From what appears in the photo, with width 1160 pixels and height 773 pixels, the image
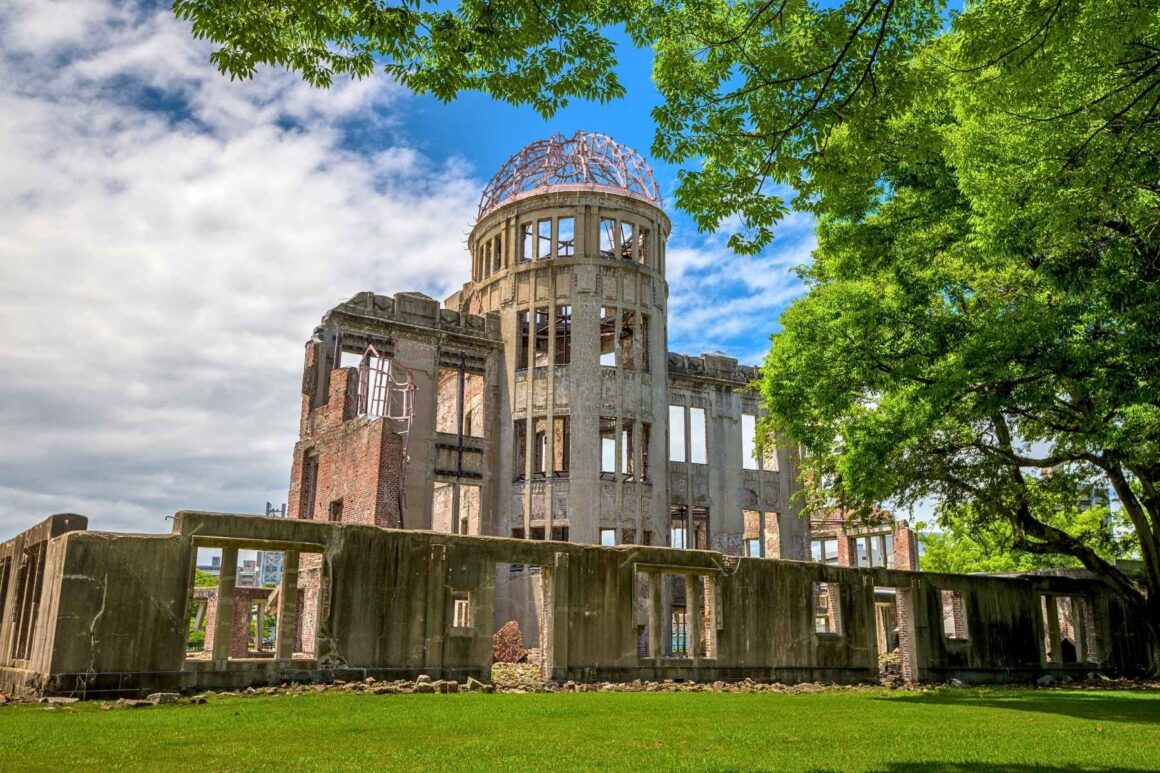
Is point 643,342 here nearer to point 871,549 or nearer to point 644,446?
point 644,446

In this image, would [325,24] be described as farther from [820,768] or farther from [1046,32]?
[820,768]

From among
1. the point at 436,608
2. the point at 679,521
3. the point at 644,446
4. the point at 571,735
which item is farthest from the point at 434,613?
the point at 679,521

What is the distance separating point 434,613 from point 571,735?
22.8 feet

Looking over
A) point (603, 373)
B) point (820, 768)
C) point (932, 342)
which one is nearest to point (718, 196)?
point (820, 768)

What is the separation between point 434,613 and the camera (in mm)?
16438

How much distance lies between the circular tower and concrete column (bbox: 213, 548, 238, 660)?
15.6 m

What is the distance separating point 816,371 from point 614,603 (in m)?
5.85

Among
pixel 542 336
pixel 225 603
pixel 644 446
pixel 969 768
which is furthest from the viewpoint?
pixel 542 336

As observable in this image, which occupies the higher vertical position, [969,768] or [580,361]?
[580,361]

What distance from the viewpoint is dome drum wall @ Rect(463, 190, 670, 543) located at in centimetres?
3128

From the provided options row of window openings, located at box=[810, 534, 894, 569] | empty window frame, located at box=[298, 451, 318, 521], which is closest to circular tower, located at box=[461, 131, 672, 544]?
empty window frame, located at box=[298, 451, 318, 521]

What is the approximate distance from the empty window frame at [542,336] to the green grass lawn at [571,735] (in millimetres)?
19295

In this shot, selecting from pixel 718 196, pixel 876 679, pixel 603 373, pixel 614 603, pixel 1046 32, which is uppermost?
pixel 603 373

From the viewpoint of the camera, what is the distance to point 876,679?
854 inches
